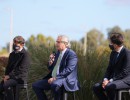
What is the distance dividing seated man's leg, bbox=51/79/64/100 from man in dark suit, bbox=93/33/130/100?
0.77 m

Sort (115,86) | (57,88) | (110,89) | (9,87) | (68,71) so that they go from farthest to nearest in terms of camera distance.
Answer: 1. (9,87)
2. (68,71)
3. (57,88)
4. (110,89)
5. (115,86)

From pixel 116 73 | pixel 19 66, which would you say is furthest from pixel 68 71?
pixel 19 66

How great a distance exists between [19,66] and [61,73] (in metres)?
1.48

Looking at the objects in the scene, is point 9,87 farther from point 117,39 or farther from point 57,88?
point 117,39

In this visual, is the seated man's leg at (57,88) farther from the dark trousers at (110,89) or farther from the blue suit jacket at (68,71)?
the dark trousers at (110,89)

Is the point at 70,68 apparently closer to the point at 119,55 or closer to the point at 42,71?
the point at 119,55

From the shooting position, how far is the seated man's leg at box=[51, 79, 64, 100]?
10.3 metres

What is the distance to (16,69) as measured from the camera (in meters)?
11.6

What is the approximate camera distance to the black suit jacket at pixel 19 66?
11.5 metres

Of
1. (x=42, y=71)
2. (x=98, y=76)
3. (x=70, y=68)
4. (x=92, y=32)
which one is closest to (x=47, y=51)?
(x=42, y=71)

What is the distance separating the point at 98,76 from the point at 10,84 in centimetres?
224

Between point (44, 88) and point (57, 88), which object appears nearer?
point (57, 88)

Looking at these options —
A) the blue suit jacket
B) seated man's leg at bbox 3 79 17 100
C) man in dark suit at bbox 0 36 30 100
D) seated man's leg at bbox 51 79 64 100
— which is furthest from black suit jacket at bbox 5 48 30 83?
seated man's leg at bbox 51 79 64 100

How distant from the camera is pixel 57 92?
1044 centimetres
